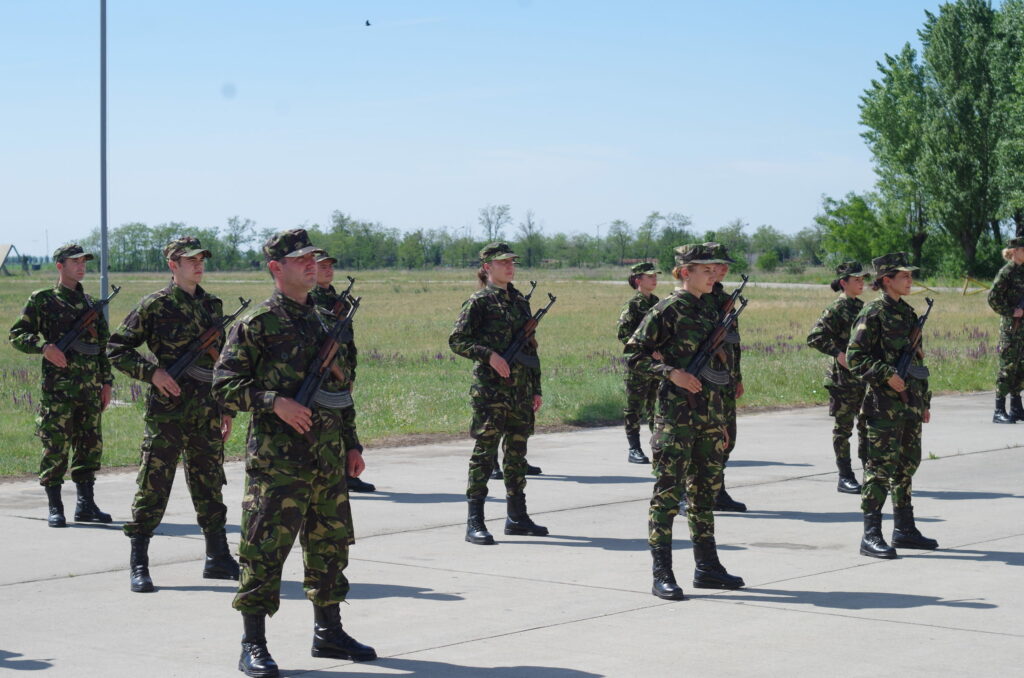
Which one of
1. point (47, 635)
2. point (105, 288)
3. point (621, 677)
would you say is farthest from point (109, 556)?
point (105, 288)

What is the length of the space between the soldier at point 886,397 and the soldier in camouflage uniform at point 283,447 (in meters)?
4.01

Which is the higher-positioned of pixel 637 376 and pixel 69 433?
pixel 637 376

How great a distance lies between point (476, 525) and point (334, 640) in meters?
3.27

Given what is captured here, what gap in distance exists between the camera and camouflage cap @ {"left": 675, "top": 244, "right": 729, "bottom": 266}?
7.88 m

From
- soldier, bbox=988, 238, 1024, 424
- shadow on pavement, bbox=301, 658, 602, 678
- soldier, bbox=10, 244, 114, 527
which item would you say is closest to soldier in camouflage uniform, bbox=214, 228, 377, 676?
shadow on pavement, bbox=301, 658, 602, 678

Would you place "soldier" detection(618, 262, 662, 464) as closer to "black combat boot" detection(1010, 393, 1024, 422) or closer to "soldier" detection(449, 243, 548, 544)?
"soldier" detection(449, 243, 548, 544)

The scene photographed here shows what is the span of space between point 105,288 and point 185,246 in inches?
384

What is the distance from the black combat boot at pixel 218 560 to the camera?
8398mm

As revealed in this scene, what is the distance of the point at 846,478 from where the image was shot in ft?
39.5

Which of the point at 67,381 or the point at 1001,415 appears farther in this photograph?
the point at 1001,415

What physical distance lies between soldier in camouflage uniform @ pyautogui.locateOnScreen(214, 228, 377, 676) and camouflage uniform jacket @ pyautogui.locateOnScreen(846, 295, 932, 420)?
397 cm

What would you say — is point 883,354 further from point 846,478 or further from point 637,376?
point 637,376

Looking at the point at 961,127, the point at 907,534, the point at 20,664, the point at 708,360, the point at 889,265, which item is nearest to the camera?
the point at 20,664

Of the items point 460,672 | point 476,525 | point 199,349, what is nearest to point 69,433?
point 199,349
